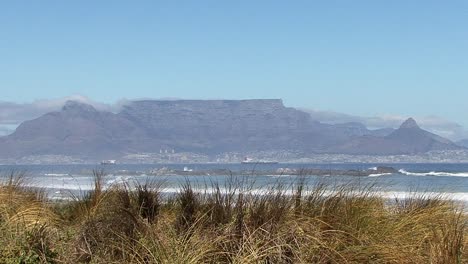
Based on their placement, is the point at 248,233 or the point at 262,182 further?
the point at 262,182

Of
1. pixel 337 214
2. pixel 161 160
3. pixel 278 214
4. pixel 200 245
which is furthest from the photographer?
pixel 161 160

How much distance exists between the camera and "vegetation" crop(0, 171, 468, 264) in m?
6.48

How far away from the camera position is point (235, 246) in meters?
6.69


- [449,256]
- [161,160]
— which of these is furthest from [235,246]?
[161,160]

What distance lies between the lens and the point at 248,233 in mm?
6777

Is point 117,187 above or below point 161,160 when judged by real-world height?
above

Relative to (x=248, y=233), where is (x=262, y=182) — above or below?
below

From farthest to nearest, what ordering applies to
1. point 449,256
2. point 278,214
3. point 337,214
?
point 337,214 < point 278,214 < point 449,256

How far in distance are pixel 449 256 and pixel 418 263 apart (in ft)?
1.14

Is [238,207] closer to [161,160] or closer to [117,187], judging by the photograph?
[117,187]

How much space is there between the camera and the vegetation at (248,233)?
6480 millimetres

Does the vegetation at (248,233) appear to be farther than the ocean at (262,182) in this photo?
No

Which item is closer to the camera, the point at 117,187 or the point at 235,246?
the point at 235,246

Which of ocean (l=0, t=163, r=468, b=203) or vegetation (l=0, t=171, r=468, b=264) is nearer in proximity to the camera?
vegetation (l=0, t=171, r=468, b=264)
